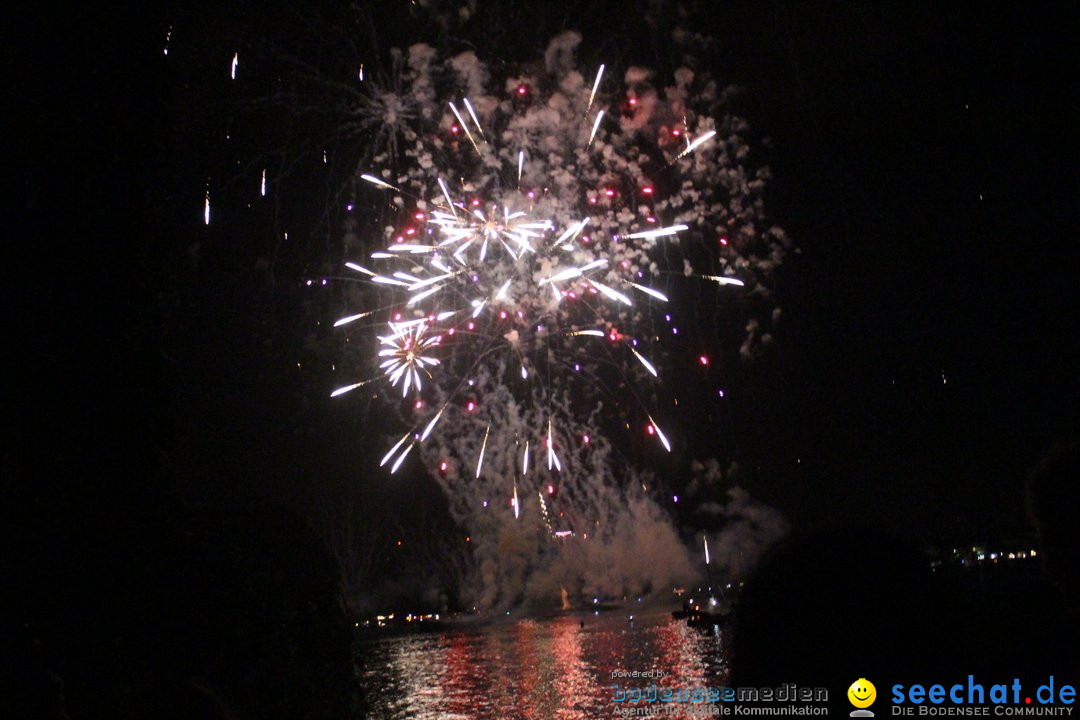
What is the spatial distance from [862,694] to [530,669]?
2814 cm

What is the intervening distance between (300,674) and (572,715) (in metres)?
11.3

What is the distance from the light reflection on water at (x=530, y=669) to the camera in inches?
725

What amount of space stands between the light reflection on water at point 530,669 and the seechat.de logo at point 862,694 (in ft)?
22.0

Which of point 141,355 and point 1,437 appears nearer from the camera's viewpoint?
point 1,437

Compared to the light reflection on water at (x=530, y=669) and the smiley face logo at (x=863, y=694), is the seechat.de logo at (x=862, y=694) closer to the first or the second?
the smiley face logo at (x=863, y=694)

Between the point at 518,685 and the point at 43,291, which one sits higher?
the point at 43,291

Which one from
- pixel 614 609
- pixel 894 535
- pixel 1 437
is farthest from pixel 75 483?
pixel 614 609

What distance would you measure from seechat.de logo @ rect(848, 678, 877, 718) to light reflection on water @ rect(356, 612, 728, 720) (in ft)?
22.0

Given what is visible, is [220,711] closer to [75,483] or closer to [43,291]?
[75,483]

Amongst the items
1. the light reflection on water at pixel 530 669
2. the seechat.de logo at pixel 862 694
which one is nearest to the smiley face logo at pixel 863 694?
the seechat.de logo at pixel 862 694

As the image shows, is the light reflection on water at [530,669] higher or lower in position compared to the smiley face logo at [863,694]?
lower

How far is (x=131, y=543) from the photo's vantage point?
188 inches

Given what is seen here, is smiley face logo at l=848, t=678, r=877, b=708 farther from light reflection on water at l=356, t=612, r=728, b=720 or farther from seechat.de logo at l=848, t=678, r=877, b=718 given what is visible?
light reflection on water at l=356, t=612, r=728, b=720

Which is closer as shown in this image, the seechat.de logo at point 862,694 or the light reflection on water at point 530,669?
the seechat.de logo at point 862,694
